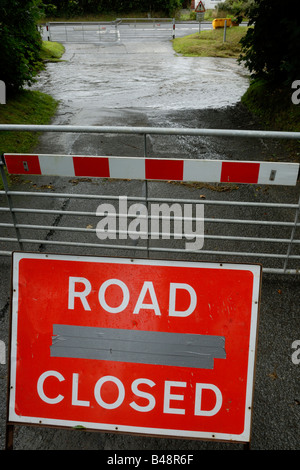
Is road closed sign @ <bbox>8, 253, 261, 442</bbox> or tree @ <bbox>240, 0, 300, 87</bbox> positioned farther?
tree @ <bbox>240, 0, 300, 87</bbox>

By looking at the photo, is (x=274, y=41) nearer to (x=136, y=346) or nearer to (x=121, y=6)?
(x=136, y=346)

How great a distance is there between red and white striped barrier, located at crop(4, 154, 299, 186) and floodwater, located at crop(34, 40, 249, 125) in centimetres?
629

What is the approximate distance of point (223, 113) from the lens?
10.3 metres

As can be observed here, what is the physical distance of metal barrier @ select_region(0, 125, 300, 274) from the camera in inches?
136

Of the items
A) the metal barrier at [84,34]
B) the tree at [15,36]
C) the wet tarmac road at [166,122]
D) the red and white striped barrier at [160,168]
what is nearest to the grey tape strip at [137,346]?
the wet tarmac road at [166,122]

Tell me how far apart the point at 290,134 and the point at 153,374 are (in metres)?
2.44

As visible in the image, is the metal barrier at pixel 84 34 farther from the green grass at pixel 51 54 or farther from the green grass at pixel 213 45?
the green grass at pixel 213 45

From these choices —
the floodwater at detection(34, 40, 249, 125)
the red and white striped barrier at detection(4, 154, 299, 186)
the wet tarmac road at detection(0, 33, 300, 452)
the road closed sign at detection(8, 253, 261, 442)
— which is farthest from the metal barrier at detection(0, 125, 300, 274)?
the floodwater at detection(34, 40, 249, 125)

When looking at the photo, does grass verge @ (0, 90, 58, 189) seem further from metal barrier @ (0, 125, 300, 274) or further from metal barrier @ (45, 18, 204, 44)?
metal barrier @ (45, 18, 204, 44)

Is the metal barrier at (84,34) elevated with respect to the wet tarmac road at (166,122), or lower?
elevated

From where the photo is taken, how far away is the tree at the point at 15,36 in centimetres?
762

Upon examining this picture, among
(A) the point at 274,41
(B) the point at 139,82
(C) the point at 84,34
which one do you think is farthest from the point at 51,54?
(A) the point at 274,41

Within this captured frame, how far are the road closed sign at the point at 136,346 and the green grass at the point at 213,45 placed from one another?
20969 mm

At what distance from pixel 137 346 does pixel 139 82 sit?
14227 millimetres
